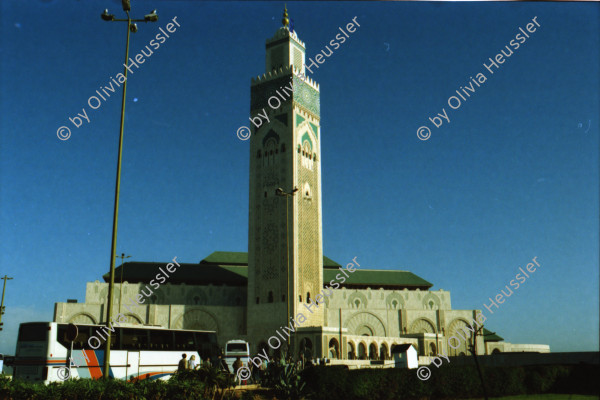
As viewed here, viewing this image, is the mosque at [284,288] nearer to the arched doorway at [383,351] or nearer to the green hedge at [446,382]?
the arched doorway at [383,351]

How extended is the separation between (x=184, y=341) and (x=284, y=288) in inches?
1180

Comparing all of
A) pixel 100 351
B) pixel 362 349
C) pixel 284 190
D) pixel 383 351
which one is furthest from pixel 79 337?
pixel 383 351

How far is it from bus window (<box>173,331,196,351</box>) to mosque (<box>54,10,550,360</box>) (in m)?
26.0

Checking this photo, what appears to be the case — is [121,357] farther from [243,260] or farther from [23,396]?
[243,260]

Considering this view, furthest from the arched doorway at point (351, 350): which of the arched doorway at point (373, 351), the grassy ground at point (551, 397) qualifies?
the grassy ground at point (551, 397)

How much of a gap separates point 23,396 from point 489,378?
15.2m

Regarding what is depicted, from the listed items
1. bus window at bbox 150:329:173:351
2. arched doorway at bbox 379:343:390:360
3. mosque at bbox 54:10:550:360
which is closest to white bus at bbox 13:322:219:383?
bus window at bbox 150:329:173:351

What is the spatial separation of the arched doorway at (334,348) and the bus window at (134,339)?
Answer: 31.7 metres

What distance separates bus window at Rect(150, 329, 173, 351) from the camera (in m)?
24.1

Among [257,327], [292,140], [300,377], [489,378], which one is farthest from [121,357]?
[292,140]

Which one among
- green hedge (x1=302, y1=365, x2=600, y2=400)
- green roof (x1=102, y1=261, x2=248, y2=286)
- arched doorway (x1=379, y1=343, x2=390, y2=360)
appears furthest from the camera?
green roof (x1=102, y1=261, x2=248, y2=286)

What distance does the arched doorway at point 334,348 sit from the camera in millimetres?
52725

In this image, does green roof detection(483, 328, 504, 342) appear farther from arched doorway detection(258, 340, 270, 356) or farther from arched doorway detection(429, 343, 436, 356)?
arched doorway detection(258, 340, 270, 356)

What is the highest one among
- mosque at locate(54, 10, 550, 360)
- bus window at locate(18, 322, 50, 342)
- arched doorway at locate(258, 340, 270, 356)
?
mosque at locate(54, 10, 550, 360)
